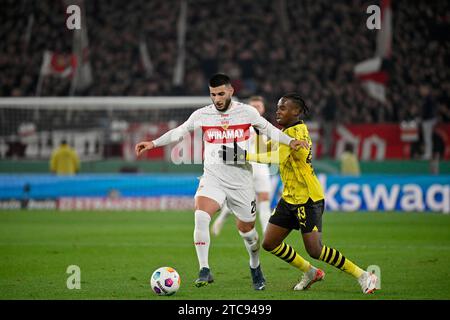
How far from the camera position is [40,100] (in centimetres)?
2531

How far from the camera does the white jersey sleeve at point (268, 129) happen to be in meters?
9.24

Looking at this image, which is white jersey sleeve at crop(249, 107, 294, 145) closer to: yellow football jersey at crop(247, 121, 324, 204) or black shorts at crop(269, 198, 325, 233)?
yellow football jersey at crop(247, 121, 324, 204)

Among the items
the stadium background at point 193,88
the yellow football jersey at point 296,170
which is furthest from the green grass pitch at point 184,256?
the stadium background at point 193,88

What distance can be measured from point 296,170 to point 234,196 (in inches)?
33.8

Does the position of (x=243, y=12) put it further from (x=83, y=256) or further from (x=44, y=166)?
(x=83, y=256)

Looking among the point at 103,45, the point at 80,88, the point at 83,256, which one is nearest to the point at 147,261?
the point at 83,256

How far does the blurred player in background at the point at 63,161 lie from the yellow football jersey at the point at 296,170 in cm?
1490

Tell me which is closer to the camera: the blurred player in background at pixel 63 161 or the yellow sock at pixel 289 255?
the yellow sock at pixel 289 255

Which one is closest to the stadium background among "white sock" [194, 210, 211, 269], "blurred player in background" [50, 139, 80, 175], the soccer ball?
"blurred player in background" [50, 139, 80, 175]

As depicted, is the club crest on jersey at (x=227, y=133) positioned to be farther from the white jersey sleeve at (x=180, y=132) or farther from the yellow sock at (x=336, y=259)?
the yellow sock at (x=336, y=259)

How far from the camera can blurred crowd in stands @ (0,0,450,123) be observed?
26.7m

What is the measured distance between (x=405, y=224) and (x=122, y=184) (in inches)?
300

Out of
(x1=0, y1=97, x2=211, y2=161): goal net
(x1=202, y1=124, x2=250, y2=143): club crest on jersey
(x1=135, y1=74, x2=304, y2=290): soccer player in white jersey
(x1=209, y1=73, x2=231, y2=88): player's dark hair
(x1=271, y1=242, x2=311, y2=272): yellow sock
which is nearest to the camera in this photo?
(x1=271, y1=242, x2=311, y2=272): yellow sock

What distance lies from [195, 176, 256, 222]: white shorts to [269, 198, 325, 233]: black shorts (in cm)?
46
